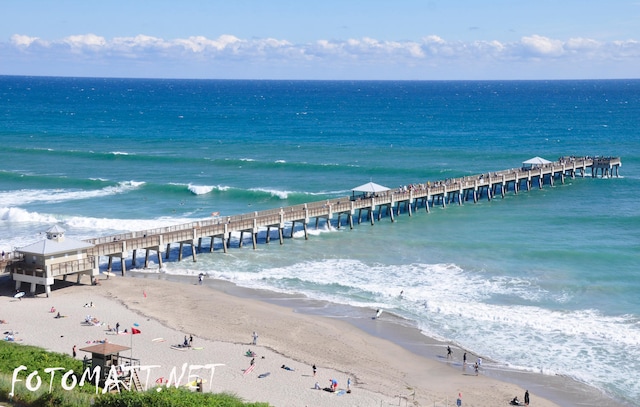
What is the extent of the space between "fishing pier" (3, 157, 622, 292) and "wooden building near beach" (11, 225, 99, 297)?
0.24 ft

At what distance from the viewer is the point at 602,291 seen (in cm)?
4409

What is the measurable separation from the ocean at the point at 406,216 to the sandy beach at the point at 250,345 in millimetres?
3245

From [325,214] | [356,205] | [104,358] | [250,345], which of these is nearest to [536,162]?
→ [356,205]

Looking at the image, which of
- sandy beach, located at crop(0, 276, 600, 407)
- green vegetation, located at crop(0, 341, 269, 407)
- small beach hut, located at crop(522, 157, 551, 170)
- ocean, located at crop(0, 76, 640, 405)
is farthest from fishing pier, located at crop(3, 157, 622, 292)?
green vegetation, located at crop(0, 341, 269, 407)

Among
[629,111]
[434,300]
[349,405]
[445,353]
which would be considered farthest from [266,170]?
[629,111]

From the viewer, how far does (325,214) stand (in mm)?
59594

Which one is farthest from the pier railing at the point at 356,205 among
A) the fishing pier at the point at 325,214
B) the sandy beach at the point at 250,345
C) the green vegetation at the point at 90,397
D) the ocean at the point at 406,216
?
the green vegetation at the point at 90,397

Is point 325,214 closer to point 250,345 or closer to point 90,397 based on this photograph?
point 250,345

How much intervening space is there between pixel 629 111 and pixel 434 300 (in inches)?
5322

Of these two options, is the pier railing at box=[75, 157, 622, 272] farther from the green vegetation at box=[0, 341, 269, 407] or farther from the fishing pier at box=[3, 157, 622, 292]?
the green vegetation at box=[0, 341, 269, 407]

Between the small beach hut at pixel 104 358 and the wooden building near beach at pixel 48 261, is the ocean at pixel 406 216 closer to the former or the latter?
the wooden building near beach at pixel 48 261

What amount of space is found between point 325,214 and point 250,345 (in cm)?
2431

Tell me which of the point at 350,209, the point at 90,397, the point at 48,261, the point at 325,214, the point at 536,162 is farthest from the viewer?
the point at 536,162

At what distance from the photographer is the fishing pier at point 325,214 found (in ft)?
156
